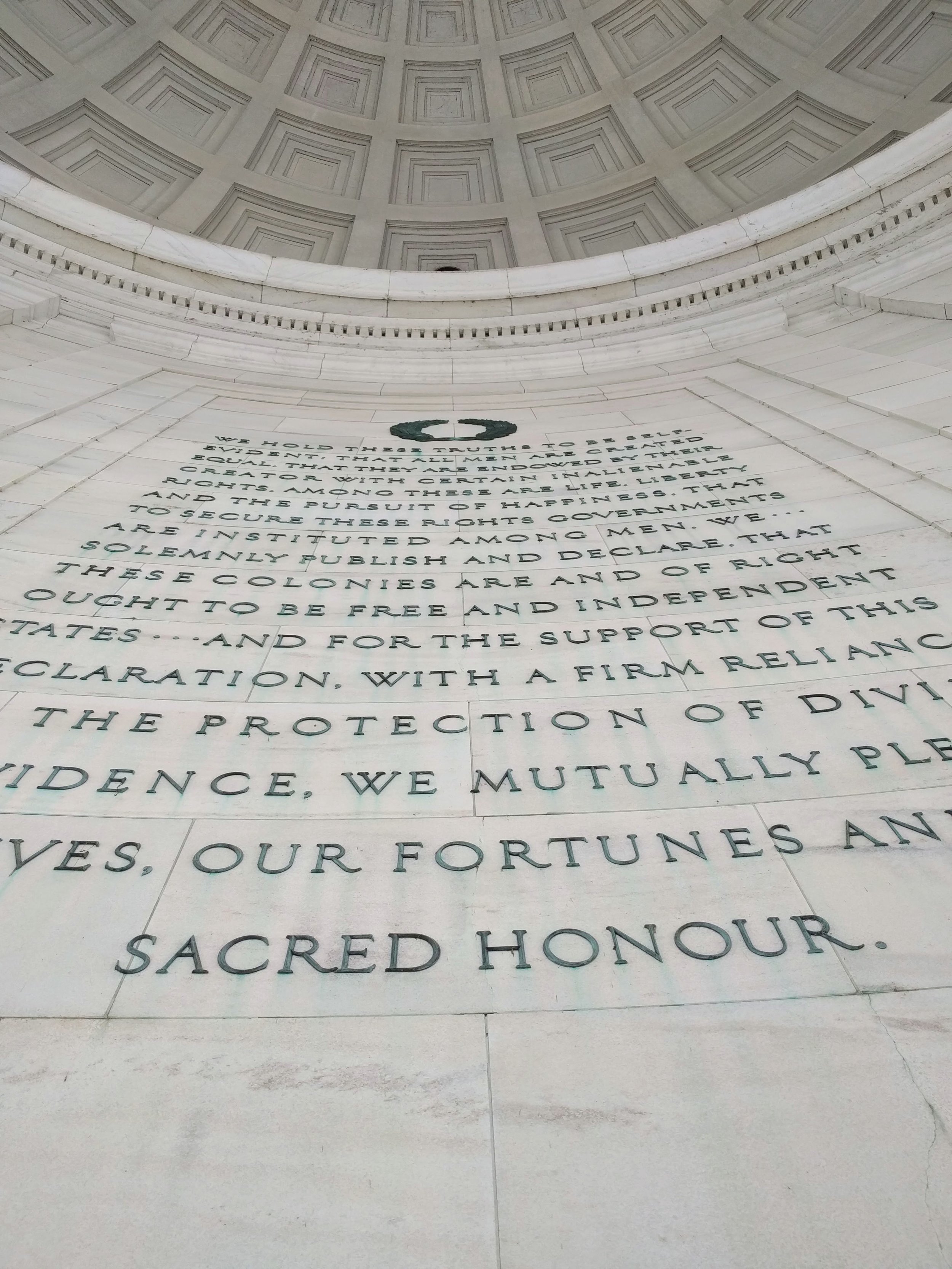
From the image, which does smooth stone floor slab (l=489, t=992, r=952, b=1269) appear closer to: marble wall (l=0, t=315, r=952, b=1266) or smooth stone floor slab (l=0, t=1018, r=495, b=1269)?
marble wall (l=0, t=315, r=952, b=1266)

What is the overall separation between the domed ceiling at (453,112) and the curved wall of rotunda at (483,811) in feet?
30.2

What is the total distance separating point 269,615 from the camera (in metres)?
6.50

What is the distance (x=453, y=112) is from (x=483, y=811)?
83.3ft

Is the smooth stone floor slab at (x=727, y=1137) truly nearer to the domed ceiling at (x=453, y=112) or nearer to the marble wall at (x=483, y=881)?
the marble wall at (x=483, y=881)

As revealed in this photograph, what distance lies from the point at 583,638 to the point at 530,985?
301cm

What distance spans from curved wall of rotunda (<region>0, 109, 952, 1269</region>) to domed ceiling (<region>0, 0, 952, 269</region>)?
9.21 meters

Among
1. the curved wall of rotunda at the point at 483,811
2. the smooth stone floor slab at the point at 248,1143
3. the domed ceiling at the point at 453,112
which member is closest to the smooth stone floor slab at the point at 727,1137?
the curved wall of rotunda at the point at 483,811

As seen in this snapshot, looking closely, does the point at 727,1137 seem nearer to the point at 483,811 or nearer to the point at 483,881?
the point at 483,881

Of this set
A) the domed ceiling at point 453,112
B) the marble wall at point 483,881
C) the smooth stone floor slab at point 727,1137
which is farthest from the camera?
the domed ceiling at point 453,112

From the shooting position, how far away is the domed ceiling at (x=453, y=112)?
21.0 meters

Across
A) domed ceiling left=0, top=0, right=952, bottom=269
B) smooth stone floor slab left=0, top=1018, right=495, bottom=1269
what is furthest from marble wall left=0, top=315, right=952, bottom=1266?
domed ceiling left=0, top=0, right=952, bottom=269

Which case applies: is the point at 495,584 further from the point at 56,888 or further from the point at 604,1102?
the point at 604,1102

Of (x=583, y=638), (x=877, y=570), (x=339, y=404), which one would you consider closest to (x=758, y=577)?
(x=877, y=570)

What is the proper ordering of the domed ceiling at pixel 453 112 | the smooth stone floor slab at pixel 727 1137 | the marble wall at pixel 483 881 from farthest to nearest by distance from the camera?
the domed ceiling at pixel 453 112
the marble wall at pixel 483 881
the smooth stone floor slab at pixel 727 1137
